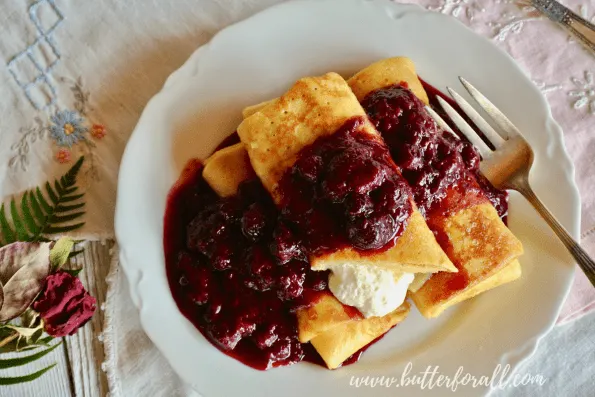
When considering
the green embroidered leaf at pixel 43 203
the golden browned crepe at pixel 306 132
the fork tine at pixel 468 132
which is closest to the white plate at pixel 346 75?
the fork tine at pixel 468 132

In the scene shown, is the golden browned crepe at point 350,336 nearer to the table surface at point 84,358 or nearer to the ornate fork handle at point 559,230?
the ornate fork handle at point 559,230

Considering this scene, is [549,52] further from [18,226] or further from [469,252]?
[18,226]

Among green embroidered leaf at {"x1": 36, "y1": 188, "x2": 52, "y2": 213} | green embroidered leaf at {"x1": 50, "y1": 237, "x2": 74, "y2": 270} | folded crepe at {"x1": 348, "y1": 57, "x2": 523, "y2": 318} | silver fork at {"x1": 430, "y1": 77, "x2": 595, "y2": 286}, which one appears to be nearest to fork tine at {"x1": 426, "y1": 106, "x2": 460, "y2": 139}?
silver fork at {"x1": 430, "y1": 77, "x2": 595, "y2": 286}

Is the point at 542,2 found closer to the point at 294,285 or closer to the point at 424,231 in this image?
the point at 424,231

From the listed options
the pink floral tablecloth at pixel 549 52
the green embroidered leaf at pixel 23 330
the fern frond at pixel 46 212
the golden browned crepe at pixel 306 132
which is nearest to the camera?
the golden browned crepe at pixel 306 132

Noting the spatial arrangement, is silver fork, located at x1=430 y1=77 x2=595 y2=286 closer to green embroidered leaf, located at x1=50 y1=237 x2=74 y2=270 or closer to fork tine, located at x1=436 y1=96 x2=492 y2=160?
fork tine, located at x1=436 y1=96 x2=492 y2=160

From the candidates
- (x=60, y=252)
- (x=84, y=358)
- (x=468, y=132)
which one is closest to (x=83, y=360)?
(x=84, y=358)
